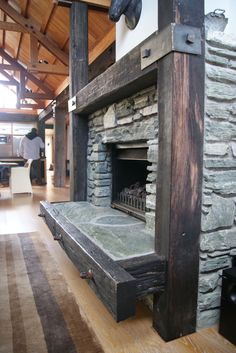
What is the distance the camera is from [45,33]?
16.9ft

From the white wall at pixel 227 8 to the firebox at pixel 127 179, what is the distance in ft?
3.76

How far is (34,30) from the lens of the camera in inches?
200

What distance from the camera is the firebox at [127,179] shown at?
246 centimetres

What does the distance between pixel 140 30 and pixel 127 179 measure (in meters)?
1.48

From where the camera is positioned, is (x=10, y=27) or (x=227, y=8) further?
(x=10, y=27)

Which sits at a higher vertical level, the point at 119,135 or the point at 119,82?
the point at 119,82

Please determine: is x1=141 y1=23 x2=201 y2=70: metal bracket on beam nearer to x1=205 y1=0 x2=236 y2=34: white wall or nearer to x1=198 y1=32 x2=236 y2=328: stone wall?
x1=198 y1=32 x2=236 y2=328: stone wall

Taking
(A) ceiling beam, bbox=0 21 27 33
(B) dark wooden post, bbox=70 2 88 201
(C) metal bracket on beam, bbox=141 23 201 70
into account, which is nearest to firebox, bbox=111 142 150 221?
(B) dark wooden post, bbox=70 2 88 201

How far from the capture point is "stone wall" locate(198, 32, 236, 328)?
4.68 feet

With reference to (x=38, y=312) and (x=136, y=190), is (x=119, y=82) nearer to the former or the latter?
(x=136, y=190)

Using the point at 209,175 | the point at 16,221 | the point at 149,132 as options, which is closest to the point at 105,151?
the point at 149,132

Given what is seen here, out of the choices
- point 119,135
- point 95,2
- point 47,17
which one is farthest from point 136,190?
point 47,17

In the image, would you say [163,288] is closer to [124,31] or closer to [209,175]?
[209,175]

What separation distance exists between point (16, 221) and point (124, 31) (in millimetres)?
2999
